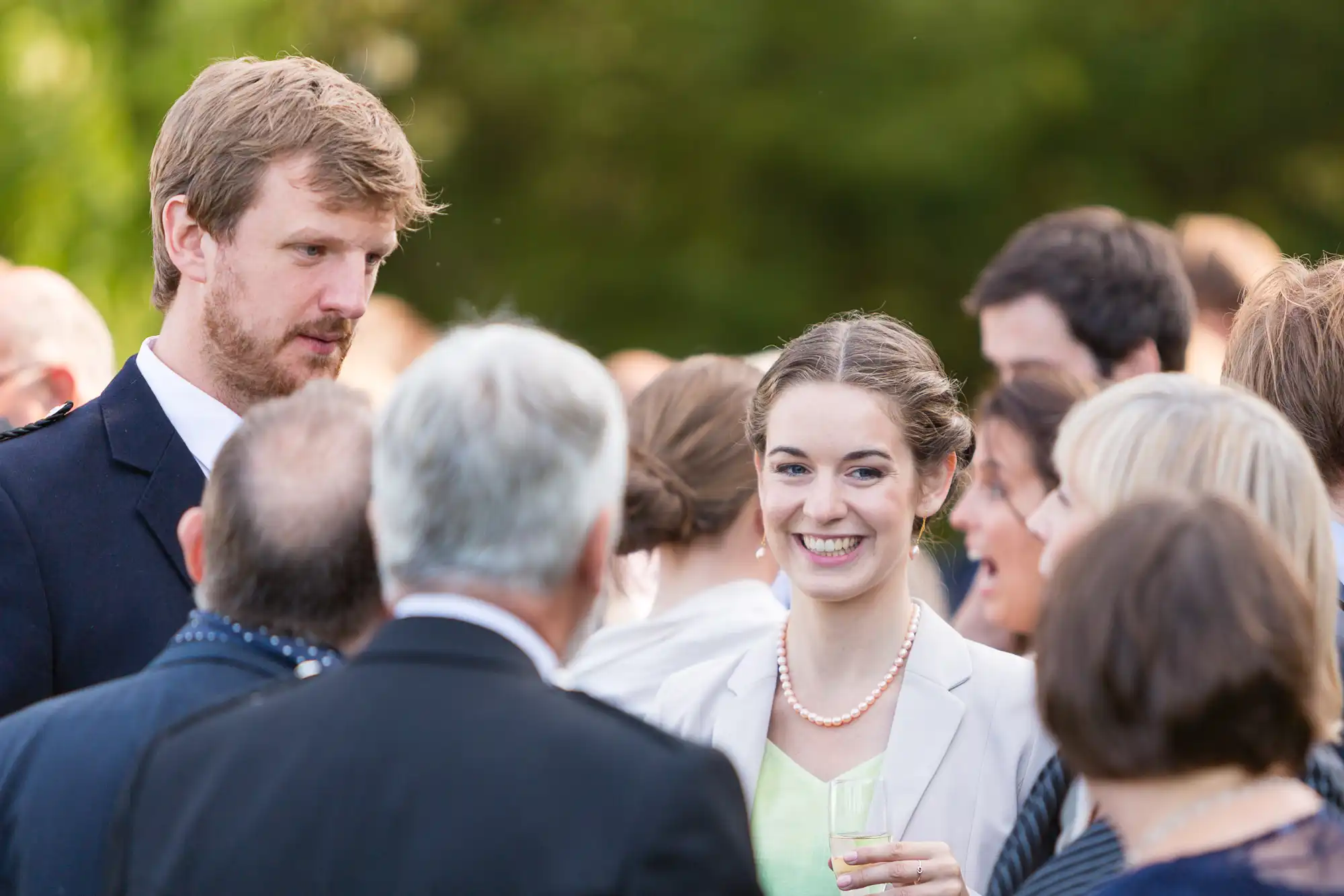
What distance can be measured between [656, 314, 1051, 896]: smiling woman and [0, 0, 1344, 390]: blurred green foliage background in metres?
8.40

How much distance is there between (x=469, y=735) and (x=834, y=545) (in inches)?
65.8

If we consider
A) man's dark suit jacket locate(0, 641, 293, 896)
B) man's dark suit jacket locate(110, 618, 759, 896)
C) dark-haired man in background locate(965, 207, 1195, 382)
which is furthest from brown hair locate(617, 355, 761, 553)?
man's dark suit jacket locate(110, 618, 759, 896)

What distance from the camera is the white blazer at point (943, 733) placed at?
127 inches

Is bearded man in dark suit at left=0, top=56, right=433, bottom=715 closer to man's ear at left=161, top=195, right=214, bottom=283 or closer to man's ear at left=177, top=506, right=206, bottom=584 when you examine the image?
man's ear at left=161, top=195, right=214, bottom=283

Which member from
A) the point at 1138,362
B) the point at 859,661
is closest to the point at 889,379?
the point at 859,661

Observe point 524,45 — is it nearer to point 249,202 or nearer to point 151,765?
point 249,202

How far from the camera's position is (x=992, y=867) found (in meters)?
3.20

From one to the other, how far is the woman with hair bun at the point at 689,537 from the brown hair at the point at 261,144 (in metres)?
0.97

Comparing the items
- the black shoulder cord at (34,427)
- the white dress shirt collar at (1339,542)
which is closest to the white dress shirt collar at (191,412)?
the black shoulder cord at (34,427)

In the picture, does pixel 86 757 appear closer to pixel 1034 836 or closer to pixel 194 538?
pixel 194 538

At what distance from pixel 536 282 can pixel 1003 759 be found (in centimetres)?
1097

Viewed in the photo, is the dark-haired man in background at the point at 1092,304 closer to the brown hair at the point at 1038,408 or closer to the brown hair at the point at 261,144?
the brown hair at the point at 1038,408

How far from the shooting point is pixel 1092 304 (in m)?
5.14

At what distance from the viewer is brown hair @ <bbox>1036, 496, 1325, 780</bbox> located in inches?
78.1
